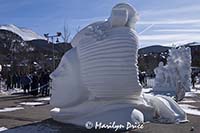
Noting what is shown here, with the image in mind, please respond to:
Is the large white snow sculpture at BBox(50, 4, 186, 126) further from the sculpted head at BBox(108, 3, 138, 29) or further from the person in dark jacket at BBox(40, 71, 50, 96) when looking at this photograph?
the person in dark jacket at BBox(40, 71, 50, 96)

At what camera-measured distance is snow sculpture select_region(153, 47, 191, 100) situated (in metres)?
27.0

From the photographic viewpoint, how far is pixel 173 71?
27.2 meters

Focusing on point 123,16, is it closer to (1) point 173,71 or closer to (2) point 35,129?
(2) point 35,129

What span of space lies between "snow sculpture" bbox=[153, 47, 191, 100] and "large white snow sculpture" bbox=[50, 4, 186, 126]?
17.0 meters

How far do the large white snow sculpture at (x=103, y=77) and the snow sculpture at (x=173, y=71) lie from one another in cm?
1696

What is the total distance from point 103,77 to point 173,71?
60.9 feet

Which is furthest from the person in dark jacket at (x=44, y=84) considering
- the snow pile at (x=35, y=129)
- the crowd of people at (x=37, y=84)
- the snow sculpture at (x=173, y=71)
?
the snow pile at (x=35, y=129)

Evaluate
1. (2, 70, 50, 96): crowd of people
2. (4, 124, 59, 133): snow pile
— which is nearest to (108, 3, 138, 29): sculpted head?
(4, 124, 59, 133): snow pile

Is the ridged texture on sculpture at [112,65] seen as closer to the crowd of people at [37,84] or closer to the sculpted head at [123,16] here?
the sculpted head at [123,16]

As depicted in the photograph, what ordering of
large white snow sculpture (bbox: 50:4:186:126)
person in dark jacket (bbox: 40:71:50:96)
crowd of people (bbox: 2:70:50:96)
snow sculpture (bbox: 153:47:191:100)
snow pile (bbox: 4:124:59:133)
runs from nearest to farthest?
1. snow pile (bbox: 4:124:59:133)
2. large white snow sculpture (bbox: 50:4:186:126)
3. person in dark jacket (bbox: 40:71:50:96)
4. crowd of people (bbox: 2:70:50:96)
5. snow sculpture (bbox: 153:47:191:100)

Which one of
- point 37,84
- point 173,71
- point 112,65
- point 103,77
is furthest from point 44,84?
point 112,65

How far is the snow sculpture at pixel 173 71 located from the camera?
88.5ft

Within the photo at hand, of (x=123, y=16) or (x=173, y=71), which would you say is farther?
(x=173, y=71)

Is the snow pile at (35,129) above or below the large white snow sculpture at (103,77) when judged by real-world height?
below
